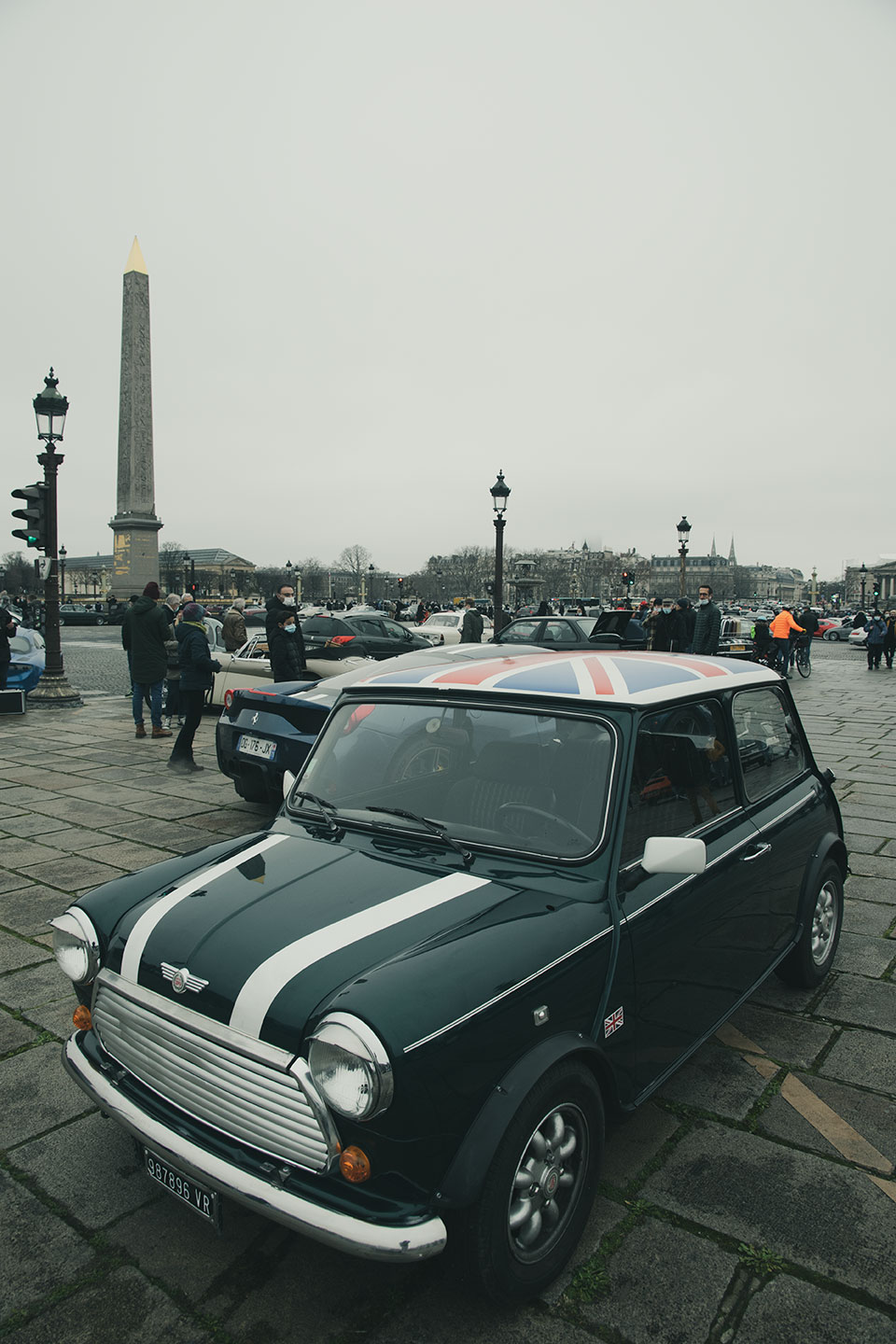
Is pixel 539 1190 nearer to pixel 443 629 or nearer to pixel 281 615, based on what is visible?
pixel 281 615

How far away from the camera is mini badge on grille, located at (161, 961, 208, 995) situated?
7.66ft

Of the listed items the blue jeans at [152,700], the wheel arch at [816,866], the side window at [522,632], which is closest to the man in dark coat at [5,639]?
the blue jeans at [152,700]

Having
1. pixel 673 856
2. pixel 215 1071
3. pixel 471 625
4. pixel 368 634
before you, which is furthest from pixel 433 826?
pixel 368 634

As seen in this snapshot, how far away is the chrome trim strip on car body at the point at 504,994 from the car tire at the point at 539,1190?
0.80 feet

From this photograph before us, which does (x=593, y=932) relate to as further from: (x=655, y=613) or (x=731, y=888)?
(x=655, y=613)

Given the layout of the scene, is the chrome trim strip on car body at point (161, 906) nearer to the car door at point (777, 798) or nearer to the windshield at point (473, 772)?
the windshield at point (473, 772)

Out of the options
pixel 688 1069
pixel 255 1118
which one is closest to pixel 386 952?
pixel 255 1118

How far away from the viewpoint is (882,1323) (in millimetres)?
2199

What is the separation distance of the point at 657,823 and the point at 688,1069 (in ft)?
4.00

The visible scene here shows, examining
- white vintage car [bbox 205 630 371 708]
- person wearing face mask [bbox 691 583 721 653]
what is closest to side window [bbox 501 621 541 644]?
person wearing face mask [bbox 691 583 721 653]

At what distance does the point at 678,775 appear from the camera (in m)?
3.11

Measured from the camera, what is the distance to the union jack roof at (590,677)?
308 centimetres

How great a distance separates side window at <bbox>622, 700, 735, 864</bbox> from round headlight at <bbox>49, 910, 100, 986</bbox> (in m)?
1.70

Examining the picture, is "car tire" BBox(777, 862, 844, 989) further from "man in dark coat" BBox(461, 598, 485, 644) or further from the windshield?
"man in dark coat" BBox(461, 598, 485, 644)
